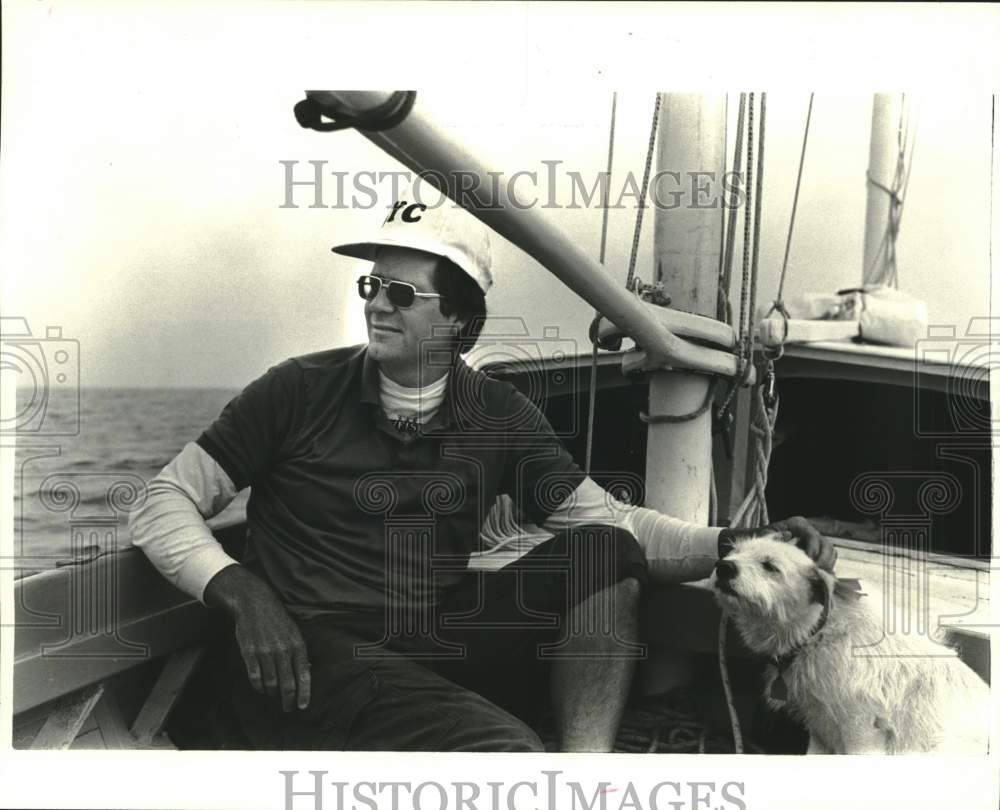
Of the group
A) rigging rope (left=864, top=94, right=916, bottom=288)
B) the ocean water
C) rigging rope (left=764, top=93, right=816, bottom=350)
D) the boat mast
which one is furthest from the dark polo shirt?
rigging rope (left=864, top=94, right=916, bottom=288)

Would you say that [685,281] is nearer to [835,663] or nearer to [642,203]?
[642,203]

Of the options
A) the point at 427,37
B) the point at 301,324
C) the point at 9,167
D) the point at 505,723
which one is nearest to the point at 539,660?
the point at 505,723

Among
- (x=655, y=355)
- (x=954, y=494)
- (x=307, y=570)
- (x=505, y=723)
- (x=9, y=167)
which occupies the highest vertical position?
(x=9, y=167)

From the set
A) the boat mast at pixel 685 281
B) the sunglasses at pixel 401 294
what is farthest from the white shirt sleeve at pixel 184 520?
the boat mast at pixel 685 281

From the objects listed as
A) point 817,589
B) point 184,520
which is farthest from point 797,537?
point 184,520

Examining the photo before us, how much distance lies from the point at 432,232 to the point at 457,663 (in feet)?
2.83

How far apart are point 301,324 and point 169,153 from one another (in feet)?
1.42

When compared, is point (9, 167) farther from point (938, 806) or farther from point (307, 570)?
point (938, 806)

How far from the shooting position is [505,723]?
2371 mm

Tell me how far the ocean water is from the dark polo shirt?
0.12 m

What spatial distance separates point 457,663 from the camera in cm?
243

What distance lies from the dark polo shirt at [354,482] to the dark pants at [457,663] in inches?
2.4

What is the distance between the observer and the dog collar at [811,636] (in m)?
2.35

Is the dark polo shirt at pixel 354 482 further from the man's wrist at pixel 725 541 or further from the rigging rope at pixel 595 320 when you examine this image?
the man's wrist at pixel 725 541
